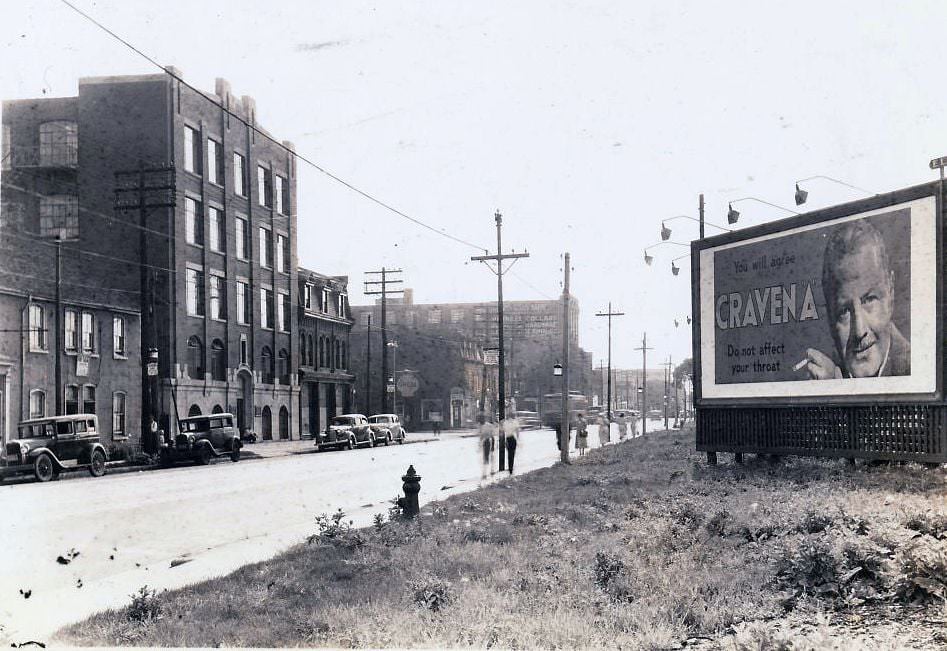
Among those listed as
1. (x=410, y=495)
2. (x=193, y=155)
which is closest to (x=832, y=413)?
(x=410, y=495)

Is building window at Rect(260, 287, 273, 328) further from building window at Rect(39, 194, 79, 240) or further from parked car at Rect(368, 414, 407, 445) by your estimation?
building window at Rect(39, 194, 79, 240)

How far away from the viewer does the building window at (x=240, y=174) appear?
2438 cm

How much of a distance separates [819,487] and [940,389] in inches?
105

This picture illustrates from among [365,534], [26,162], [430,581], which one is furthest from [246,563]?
[26,162]

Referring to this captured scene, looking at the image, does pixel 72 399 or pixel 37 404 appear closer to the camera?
pixel 37 404

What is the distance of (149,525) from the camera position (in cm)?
1278

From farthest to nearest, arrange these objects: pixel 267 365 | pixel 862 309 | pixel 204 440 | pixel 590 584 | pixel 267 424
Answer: pixel 267 424
pixel 267 365
pixel 204 440
pixel 862 309
pixel 590 584

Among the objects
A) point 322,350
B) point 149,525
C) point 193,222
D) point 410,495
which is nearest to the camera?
point 410,495

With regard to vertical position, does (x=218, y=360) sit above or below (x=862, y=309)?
below

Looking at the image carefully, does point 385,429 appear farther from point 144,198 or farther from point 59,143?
point 59,143

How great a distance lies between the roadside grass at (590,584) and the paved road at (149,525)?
74cm

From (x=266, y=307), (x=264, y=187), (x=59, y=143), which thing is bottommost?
(x=266, y=307)

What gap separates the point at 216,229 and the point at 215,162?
6.41 ft

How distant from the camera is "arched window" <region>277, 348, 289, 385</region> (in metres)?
41.6
